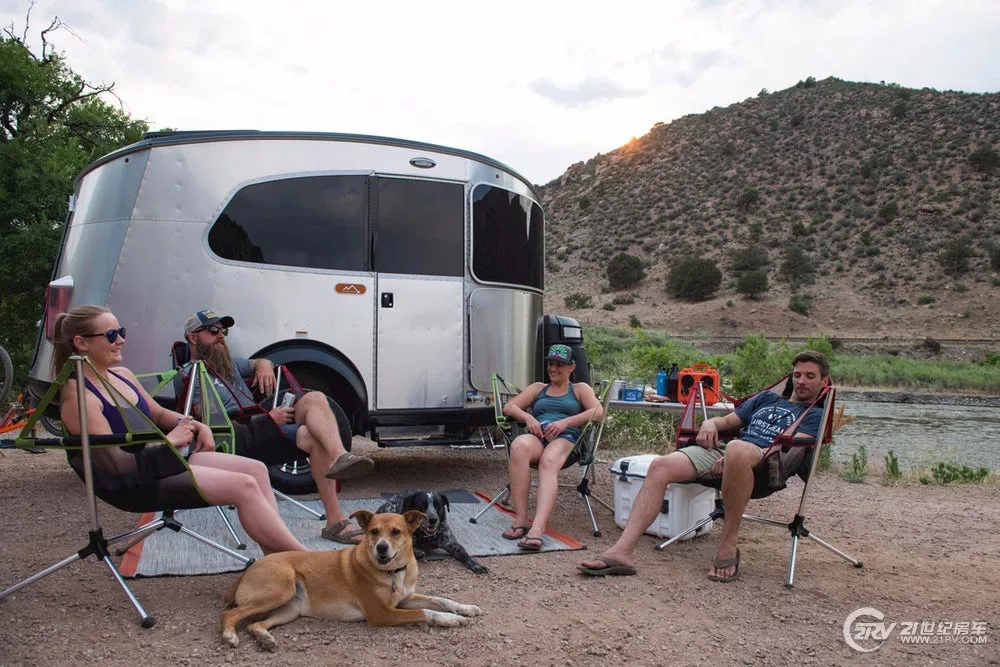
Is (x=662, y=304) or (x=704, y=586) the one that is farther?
(x=662, y=304)

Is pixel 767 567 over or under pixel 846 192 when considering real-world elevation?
under

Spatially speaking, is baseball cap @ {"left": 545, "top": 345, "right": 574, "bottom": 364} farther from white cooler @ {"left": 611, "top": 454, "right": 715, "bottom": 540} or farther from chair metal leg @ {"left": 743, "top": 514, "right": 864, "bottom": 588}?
chair metal leg @ {"left": 743, "top": 514, "right": 864, "bottom": 588}

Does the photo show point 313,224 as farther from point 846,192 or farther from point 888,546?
point 846,192

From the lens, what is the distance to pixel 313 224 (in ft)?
16.3

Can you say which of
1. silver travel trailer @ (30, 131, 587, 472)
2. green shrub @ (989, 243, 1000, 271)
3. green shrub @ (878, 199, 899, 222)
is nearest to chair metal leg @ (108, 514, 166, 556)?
silver travel trailer @ (30, 131, 587, 472)

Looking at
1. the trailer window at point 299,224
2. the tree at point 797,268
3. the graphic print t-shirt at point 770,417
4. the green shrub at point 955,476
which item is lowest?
the green shrub at point 955,476

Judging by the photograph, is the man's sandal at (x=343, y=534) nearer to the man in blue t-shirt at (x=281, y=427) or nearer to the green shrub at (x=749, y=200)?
the man in blue t-shirt at (x=281, y=427)

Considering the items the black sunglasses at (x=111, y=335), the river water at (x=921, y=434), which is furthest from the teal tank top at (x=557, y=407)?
the river water at (x=921, y=434)

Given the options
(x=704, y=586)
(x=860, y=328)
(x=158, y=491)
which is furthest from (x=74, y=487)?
(x=860, y=328)

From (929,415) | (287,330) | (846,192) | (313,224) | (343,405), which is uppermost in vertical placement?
(846,192)

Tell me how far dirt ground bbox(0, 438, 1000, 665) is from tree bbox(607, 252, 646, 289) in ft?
94.0

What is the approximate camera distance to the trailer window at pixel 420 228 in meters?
5.14

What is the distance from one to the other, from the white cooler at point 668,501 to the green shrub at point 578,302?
2731cm

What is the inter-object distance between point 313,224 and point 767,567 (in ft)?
10.7
